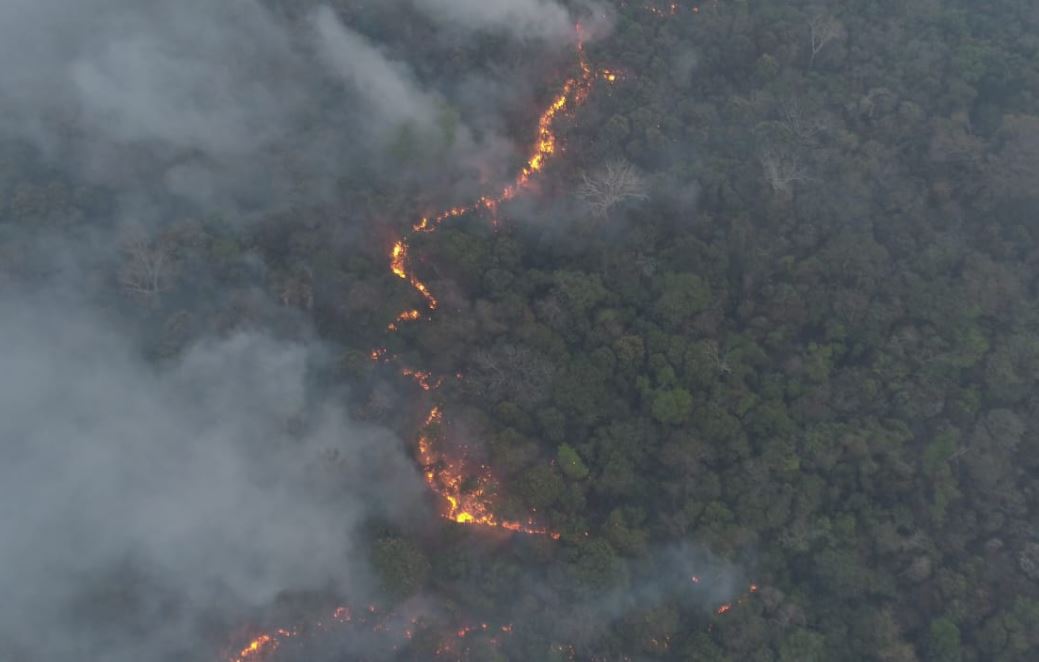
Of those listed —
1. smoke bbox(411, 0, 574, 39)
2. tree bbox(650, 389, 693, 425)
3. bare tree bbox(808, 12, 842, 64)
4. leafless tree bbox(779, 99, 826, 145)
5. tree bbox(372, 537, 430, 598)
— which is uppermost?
bare tree bbox(808, 12, 842, 64)

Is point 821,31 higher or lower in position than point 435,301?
higher

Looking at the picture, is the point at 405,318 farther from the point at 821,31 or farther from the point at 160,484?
the point at 821,31

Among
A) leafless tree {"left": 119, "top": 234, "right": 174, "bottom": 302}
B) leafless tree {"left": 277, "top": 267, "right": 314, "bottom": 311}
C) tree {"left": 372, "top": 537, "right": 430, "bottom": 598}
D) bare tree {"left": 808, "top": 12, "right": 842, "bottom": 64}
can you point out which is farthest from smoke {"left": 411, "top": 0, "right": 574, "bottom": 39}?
tree {"left": 372, "top": 537, "right": 430, "bottom": 598}

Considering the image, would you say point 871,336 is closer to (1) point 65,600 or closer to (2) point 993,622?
(2) point 993,622

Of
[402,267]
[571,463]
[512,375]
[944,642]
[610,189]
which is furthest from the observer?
[610,189]

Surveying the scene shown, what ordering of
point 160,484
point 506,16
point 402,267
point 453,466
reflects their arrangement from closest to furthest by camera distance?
1. point 160,484
2. point 453,466
3. point 402,267
4. point 506,16

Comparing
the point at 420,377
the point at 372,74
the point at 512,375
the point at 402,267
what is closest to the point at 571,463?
the point at 512,375

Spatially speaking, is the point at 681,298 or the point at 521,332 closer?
the point at 521,332

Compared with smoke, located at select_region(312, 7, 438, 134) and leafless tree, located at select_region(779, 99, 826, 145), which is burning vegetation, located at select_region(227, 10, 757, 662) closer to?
smoke, located at select_region(312, 7, 438, 134)
